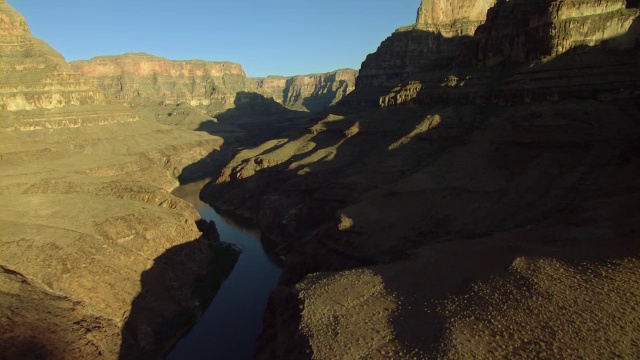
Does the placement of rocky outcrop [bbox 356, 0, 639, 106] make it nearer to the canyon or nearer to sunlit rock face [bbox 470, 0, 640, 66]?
sunlit rock face [bbox 470, 0, 640, 66]

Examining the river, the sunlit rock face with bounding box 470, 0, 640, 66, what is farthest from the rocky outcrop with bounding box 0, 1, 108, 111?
the sunlit rock face with bounding box 470, 0, 640, 66

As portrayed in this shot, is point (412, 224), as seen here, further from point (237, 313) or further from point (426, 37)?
point (426, 37)

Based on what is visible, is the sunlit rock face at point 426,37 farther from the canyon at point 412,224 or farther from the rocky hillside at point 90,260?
the rocky hillside at point 90,260

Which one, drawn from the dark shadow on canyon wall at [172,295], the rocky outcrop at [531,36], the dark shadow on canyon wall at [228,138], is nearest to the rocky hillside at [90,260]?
the dark shadow on canyon wall at [172,295]

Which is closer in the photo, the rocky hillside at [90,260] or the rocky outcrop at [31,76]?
the rocky hillside at [90,260]

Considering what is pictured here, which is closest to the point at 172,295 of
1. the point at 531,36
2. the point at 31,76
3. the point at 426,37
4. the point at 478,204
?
the point at 478,204
